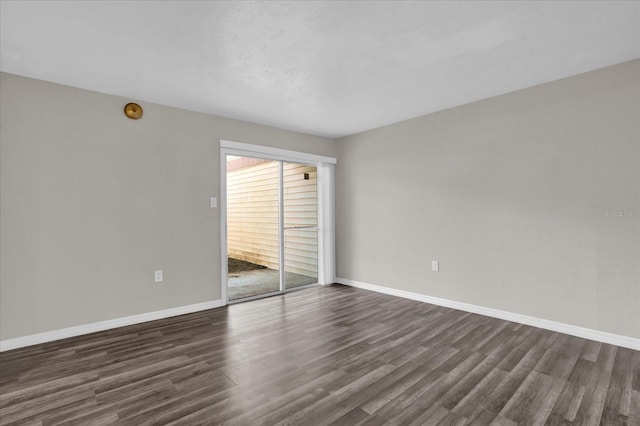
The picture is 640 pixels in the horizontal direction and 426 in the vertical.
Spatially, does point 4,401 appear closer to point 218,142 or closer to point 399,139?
point 218,142

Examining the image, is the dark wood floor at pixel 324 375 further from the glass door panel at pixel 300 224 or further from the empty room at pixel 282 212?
the glass door panel at pixel 300 224

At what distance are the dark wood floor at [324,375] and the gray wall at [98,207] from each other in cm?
40

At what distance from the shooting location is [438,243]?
3953mm

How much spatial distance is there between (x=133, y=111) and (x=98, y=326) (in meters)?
2.22

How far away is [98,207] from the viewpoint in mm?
3186

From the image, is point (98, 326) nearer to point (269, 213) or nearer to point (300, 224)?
point (269, 213)

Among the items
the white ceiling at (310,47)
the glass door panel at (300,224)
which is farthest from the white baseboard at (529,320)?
the white ceiling at (310,47)

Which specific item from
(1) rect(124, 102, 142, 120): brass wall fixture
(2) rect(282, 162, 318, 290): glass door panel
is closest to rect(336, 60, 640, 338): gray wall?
(2) rect(282, 162, 318, 290): glass door panel

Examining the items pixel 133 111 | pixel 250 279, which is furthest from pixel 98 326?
pixel 133 111

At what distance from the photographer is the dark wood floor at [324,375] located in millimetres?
1821

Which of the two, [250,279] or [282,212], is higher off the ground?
[282,212]

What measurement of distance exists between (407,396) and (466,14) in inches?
96.2

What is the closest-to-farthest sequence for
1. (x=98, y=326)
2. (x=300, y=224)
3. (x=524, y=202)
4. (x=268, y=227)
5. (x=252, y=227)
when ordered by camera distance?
(x=98, y=326) < (x=524, y=202) < (x=252, y=227) < (x=268, y=227) < (x=300, y=224)

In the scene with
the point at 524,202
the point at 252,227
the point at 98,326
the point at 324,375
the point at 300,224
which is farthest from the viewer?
the point at 300,224
